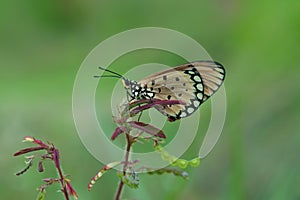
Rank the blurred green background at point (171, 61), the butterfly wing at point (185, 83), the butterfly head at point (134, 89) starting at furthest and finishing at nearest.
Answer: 1. the blurred green background at point (171, 61)
2. the butterfly wing at point (185, 83)
3. the butterfly head at point (134, 89)

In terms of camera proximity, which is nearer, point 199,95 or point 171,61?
point 199,95

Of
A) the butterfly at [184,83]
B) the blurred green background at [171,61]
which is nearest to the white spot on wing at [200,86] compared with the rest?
the butterfly at [184,83]

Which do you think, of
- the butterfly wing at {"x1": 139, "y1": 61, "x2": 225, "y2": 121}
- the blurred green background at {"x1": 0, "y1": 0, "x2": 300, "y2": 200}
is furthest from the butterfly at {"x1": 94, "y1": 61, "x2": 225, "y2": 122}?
the blurred green background at {"x1": 0, "y1": 0, "x2": 300, "y2": 200}

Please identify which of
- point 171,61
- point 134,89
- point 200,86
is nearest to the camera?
point 134,89

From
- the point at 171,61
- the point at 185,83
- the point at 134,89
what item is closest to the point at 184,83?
the point at 185,83

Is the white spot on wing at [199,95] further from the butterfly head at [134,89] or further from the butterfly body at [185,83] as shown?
the butterfly head at [134,89]

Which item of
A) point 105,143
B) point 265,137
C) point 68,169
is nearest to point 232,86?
point 265,137

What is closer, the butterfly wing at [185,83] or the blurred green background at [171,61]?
the butterfly wing at [185,83]

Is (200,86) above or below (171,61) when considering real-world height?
below

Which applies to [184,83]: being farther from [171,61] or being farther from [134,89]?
[171,61]
